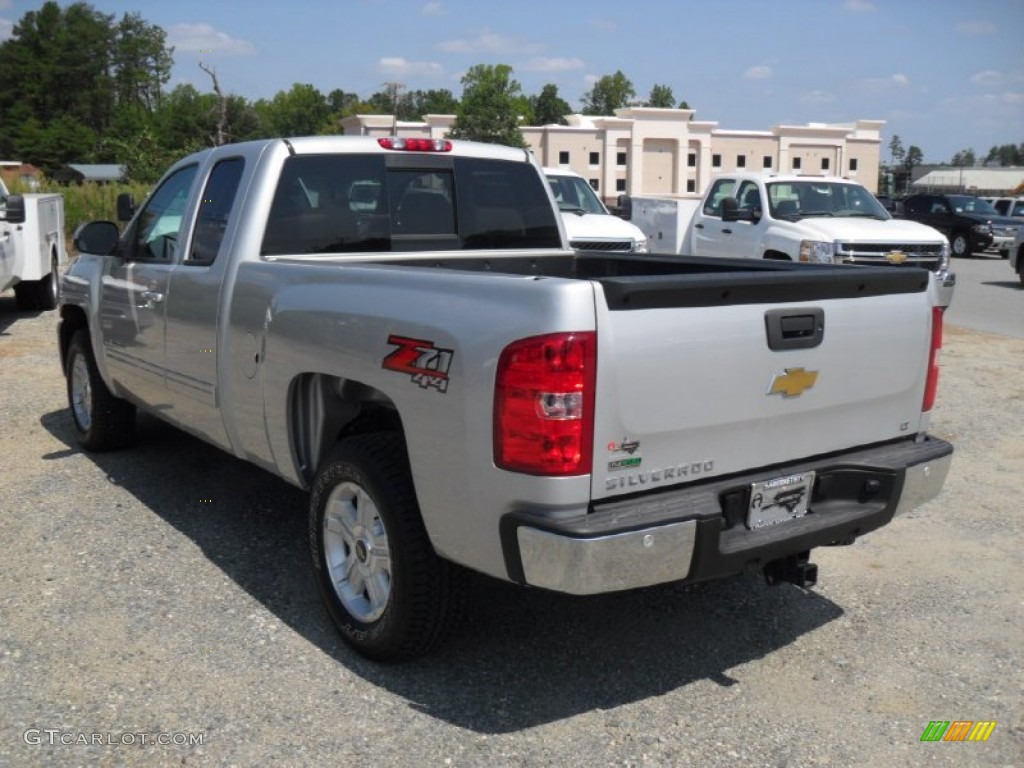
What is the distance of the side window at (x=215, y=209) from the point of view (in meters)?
4.89

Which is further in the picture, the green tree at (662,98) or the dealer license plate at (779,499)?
the green tree at (662,98)

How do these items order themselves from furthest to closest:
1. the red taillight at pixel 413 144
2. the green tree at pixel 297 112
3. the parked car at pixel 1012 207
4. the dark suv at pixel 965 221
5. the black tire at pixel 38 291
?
the green tree at pixel 297 112 < the parked car at pixel 1012 207 < the dark suv at pixel 965 221 < the black tire at pixel 38 291 < the red taillight at pixel 413 144

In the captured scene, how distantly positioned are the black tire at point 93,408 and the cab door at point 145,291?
0.50m

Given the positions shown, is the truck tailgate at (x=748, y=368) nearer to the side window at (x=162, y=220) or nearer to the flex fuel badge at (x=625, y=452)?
the flex fuel badge at (x=625, y=452)

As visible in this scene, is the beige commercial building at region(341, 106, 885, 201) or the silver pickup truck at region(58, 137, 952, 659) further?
the beige commercial building at region(341, 106, 885, 201)

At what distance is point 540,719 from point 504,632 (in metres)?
0.72

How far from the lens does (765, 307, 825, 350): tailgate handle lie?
3.46m

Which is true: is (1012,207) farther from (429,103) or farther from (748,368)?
(429,103)

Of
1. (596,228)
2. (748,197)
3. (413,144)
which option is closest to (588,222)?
(596,228)

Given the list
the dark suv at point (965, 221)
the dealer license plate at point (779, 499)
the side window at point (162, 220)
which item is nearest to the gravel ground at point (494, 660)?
the dealer license plate at point (779, 499)

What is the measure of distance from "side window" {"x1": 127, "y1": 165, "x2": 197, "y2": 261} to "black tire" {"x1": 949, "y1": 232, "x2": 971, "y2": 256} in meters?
27.6

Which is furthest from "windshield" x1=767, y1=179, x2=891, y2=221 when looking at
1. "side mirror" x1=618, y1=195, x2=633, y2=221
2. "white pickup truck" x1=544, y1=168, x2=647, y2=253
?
"side mirror" x1=618, y1=195, x2=633, y2=221

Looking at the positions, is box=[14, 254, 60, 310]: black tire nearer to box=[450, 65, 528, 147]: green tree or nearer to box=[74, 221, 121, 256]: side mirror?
box=[74, 221, 121, 256]: side mirror

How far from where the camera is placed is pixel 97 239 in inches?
234
